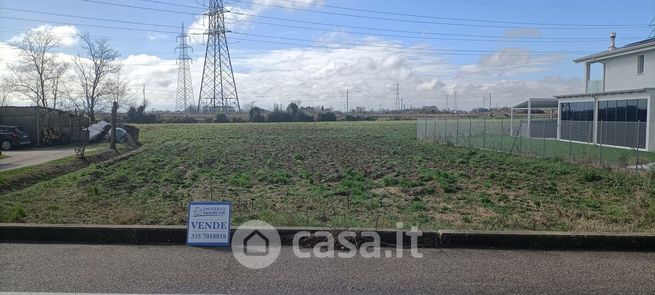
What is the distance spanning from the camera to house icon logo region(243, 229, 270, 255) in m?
6.34

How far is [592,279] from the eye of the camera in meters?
5.35

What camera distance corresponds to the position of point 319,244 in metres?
6.59

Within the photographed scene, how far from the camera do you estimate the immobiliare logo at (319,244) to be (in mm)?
6203

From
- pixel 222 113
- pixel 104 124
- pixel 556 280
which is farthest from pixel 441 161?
pixel 222 113

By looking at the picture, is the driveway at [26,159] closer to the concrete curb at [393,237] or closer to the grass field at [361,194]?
the grass field at [361,194]

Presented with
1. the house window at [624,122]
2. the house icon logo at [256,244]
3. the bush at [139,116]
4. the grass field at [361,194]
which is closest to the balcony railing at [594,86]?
the house window at [624,122]

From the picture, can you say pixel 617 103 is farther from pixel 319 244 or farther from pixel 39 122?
pixel 39 122

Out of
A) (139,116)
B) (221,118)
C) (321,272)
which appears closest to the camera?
(321,272)

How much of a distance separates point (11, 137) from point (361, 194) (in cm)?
2810

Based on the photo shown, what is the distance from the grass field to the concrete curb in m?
0.67

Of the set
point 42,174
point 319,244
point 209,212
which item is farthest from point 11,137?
point 319,244

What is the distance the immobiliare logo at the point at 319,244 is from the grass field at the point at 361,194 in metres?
0.80

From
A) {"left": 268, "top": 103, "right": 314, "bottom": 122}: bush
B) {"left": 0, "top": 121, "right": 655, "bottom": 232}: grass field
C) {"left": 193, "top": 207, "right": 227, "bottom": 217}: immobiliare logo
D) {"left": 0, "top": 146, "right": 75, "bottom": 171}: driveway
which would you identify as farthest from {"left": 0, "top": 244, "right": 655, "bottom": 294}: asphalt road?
{"left": 268, "top": 103, "right": 314, "bottom": 122}: bush

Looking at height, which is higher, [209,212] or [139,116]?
[139,116]
